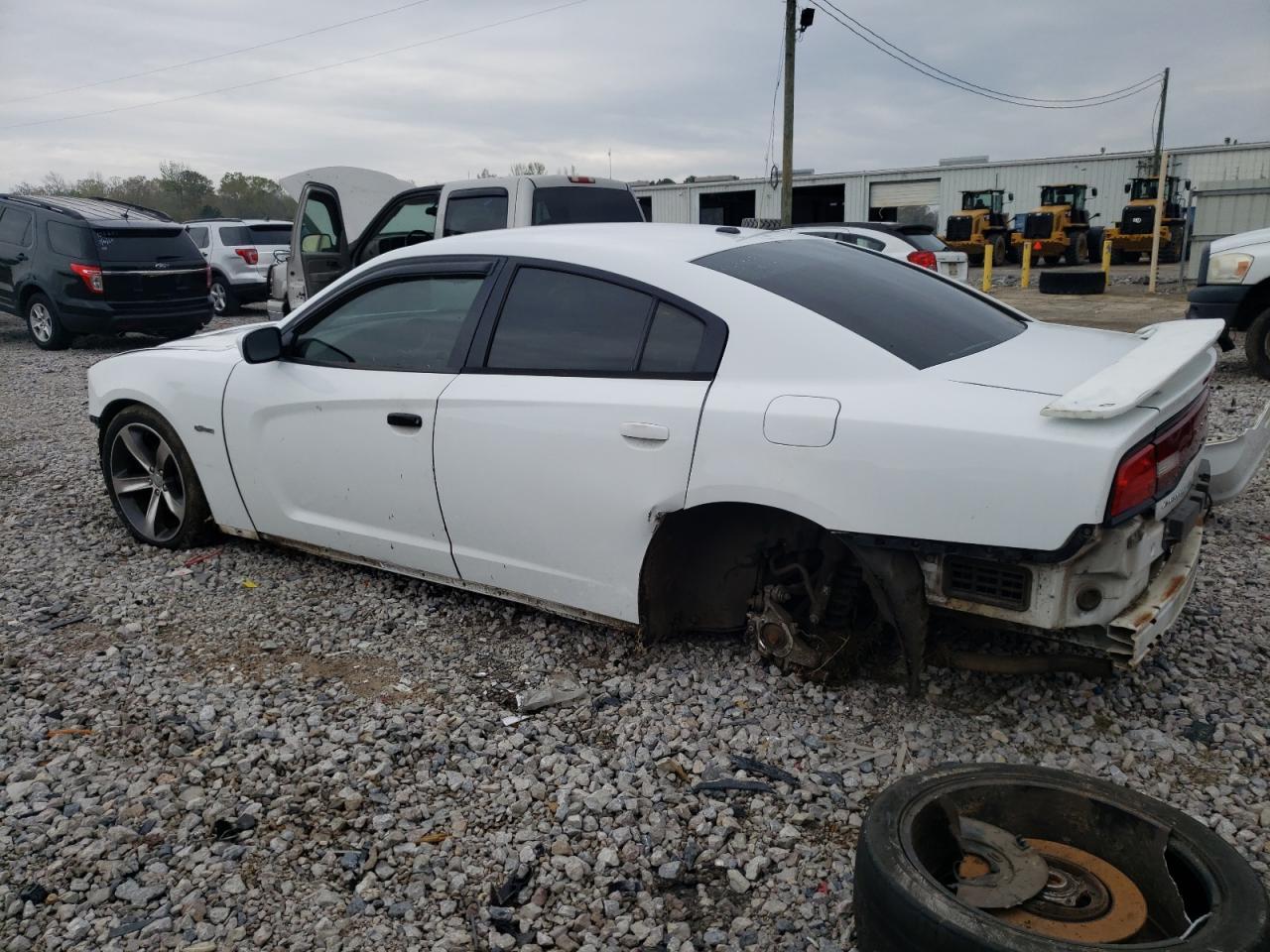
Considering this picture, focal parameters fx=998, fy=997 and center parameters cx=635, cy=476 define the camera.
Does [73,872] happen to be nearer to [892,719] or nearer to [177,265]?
[892,719]

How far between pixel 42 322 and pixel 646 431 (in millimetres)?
12859

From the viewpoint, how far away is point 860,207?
121ft

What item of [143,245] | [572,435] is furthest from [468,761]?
[143,245]

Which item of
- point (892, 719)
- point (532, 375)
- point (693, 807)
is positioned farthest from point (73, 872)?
point (892, 719)

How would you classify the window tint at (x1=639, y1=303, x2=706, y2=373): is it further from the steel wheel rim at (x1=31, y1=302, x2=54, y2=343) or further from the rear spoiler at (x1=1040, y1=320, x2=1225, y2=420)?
the steel wheel rim at (x1=31, y1=302, x2=54, y2=343)

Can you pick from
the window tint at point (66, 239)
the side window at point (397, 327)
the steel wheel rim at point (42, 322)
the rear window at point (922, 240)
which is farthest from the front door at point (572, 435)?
the steel wheel rim at point (42, 322)

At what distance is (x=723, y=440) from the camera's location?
10.1ft

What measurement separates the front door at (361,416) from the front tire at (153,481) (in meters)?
0.48

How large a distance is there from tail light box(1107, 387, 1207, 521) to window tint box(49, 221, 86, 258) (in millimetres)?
12993

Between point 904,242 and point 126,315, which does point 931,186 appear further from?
point 126,315

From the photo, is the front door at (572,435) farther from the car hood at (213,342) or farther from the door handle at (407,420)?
the car hood at (213,342)

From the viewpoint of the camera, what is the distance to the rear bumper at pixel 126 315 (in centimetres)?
1250

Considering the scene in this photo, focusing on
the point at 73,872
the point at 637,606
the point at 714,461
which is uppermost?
the point at 714,461

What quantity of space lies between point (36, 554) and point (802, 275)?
13.4ft
